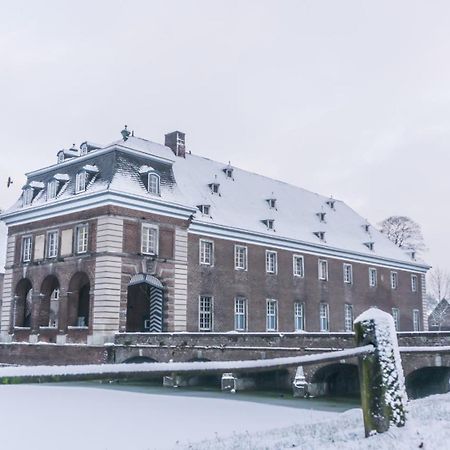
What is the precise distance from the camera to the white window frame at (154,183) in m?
29.8

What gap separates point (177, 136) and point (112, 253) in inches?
470

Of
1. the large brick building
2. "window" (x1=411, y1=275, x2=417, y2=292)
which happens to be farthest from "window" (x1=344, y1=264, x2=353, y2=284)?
"window" (x1=411, y1=275, x2=417, y2=292)

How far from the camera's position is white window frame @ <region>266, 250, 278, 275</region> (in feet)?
120

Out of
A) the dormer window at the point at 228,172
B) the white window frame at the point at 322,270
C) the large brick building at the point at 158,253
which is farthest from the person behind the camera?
the white window frame at the point at 322,270

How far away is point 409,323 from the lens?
47594 mm

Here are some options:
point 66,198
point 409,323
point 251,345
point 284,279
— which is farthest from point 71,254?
point 409,323

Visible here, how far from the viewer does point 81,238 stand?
96.0 ft

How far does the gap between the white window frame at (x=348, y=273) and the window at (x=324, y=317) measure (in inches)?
122

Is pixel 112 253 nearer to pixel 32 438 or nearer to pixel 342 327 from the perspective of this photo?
pixel 32 438

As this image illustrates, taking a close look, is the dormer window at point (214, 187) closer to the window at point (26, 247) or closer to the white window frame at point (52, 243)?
the white window frame at point (52, 243)

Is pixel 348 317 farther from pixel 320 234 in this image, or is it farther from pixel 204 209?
pixel 204 209

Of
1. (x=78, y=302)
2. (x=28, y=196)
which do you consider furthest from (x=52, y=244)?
(x=28, y=196)

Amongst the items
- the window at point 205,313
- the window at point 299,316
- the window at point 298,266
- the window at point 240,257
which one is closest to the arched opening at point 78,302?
the window at point 205,313

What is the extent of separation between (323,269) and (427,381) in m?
18.0
